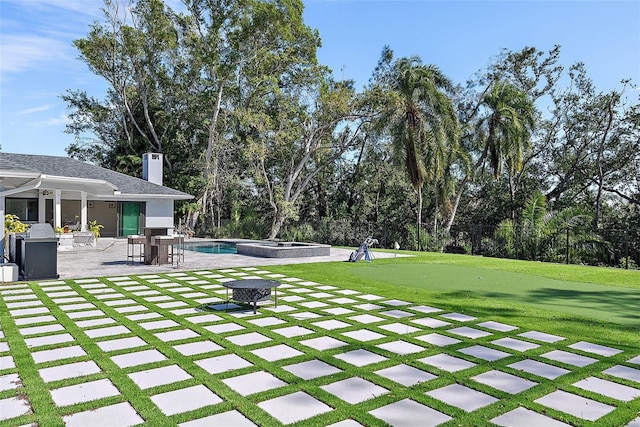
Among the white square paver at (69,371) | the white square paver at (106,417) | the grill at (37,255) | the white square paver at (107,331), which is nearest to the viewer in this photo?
the white square paver at (106,417)

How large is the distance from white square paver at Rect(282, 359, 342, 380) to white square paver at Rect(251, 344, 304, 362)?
0.81ft

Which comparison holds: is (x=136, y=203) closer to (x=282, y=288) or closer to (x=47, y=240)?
(x=47, y=240)

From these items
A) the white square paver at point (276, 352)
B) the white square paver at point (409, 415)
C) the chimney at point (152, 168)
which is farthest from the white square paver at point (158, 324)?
the chimney at point (152, 168)

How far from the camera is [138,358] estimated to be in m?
4.14

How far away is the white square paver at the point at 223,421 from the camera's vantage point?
2883 millimetres

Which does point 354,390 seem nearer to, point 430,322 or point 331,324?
point 331,324

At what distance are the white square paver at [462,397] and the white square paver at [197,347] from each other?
2.17m

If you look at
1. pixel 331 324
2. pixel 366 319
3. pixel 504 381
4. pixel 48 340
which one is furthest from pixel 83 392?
pixel 366 319

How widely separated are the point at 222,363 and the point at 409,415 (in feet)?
5.84

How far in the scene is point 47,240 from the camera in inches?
340

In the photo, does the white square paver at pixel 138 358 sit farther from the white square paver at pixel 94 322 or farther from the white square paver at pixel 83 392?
the white square paver at pixel 94 322

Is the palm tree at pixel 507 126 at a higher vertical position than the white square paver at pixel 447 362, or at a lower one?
higher

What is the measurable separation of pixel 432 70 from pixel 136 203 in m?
15.0

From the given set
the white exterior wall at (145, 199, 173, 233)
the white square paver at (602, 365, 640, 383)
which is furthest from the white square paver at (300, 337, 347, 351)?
the white exterior wall at (145, 199, 173, 233)
